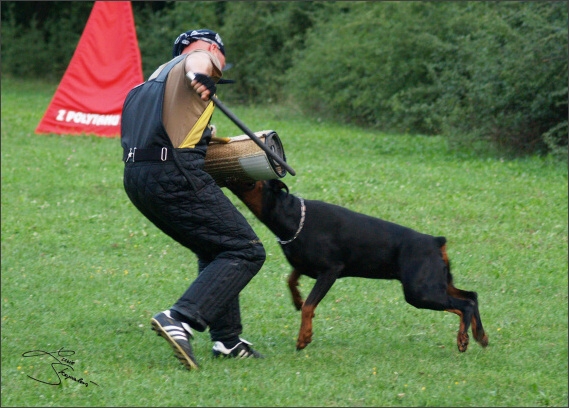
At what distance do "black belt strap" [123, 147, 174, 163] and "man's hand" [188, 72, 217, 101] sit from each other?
0.40m

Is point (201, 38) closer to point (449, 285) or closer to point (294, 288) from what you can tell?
point (294, 288)

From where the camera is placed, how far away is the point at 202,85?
471cm

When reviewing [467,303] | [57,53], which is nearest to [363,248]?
[467,303]

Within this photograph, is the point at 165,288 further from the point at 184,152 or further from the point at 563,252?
the point at 563,252

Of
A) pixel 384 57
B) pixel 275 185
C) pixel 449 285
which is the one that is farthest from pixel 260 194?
pixel 384 57

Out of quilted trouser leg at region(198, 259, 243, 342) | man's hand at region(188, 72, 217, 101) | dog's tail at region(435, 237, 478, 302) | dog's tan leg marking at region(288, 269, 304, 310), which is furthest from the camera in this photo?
dog's tan leg marking at region(288, 269, 304, 310)

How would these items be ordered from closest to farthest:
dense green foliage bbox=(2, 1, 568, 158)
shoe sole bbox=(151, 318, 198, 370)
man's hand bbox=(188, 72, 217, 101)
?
man's hand bbox=(188, 72, 217, 101)
shoe sole bbox=(151, 318, 198, 370)
dense green foliage bbox=(2, 1, 568, 158)

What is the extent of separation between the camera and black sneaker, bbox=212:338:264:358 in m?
5.37

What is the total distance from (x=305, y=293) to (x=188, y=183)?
110 inches

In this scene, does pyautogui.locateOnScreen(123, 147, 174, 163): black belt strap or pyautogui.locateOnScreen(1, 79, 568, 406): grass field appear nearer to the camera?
pyautogui.locateOnScreen(1, 79, 568, 406): grass field

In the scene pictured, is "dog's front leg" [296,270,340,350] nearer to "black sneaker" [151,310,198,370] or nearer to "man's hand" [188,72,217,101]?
"black sneaker" [151,310,198,370]

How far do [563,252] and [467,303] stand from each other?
3172mm

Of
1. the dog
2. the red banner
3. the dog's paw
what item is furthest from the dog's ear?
the red banner

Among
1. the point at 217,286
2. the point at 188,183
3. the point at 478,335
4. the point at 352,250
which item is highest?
the point at 188,183
